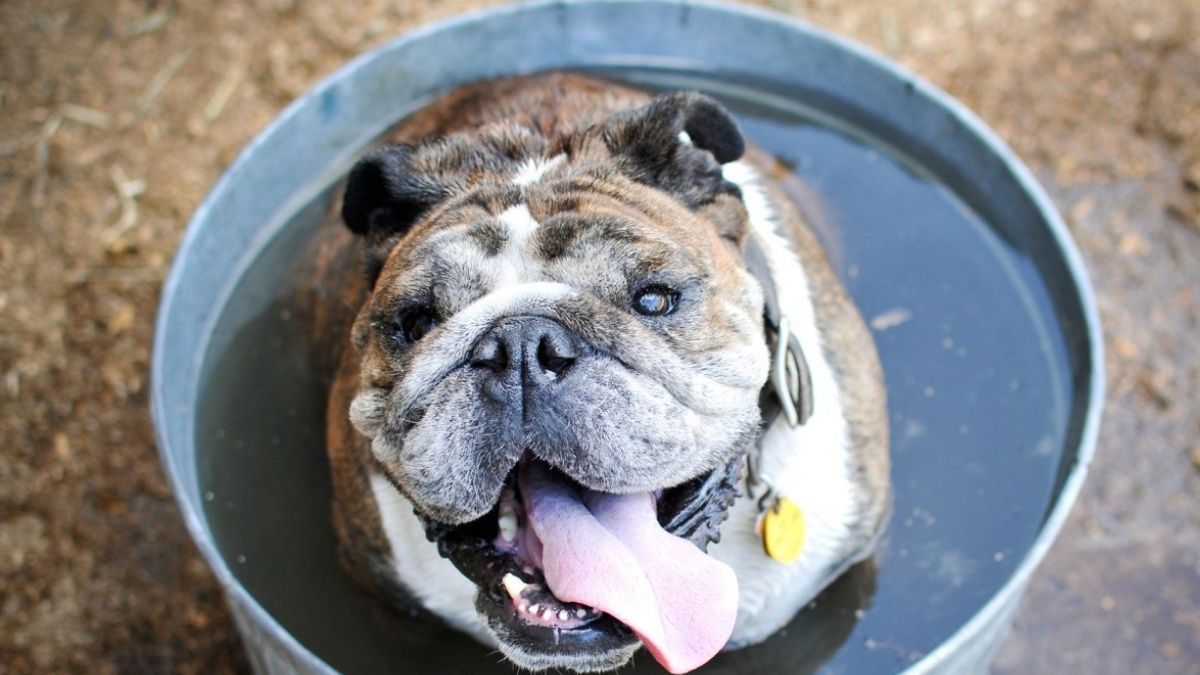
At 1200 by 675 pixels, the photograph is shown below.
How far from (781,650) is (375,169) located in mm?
1842

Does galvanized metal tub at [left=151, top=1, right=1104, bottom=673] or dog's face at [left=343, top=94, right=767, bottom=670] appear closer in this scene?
dog's face at [left=343, top=94, right=767, bottom=670]

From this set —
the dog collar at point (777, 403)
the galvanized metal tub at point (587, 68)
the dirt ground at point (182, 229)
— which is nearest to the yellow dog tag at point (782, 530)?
the dog collar at point (777, 403)

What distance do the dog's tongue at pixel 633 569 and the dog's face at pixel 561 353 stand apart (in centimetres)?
1

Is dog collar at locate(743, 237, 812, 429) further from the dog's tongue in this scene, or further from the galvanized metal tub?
the galvanized metal tub

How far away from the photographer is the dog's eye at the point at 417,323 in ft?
9.25

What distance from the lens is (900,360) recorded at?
14.0 ft

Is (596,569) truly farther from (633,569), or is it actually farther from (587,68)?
(587,68)

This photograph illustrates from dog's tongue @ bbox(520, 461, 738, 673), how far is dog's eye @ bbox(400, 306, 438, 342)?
396 mm

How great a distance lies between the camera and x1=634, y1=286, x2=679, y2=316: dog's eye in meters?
2.76

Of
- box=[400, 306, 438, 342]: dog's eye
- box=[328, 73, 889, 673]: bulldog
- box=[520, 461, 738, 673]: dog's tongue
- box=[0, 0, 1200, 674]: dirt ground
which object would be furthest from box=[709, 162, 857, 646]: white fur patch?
box=[0, 0, 1200, 674]: dirt ground

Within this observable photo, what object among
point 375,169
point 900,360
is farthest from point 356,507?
point 900,360

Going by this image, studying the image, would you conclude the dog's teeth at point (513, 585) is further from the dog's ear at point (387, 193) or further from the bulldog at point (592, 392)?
the dog's ear at point (387, 193)

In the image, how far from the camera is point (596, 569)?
2629mm

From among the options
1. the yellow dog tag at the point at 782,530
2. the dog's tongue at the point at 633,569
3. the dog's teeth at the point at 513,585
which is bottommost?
the yellow dog tag at the point at 782,530
